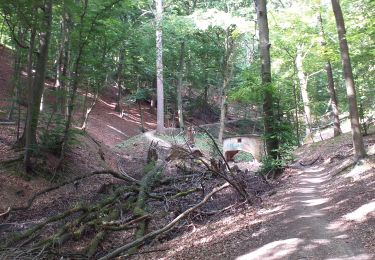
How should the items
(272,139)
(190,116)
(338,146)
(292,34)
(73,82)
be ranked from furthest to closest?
(190,116) < (292,34) < (338,146) < (73,82) < (272,139)

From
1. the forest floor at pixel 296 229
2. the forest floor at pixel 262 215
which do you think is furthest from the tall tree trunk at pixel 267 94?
the forest floor at pixel 296 229

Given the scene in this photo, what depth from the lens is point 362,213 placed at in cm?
687

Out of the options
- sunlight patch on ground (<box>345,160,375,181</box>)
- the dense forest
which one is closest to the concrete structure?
the dense forest

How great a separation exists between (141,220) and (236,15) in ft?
68.2

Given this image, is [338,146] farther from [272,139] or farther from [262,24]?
[262,24]

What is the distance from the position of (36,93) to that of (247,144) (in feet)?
35.8

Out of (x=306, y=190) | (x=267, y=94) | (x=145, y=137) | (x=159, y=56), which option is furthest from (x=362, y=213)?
(x=159, y=56)

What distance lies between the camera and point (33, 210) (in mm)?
10688

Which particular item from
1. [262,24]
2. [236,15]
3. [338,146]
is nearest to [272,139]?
[262,24]

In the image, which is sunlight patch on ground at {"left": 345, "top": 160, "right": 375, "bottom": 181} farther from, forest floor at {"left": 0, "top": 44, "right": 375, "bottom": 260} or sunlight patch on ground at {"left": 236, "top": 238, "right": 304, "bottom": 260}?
sunlight patch on ground at {"left": 236, "top": 238, "right": 304, "bottom": 260}

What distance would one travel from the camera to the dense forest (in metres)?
8.16

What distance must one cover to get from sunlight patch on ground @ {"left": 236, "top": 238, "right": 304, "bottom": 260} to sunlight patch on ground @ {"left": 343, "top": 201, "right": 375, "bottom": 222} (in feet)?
5.03

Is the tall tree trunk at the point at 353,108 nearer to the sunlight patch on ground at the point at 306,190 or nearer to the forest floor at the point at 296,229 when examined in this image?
the forest floor at the point at 296,229

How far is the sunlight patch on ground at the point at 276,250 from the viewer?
5324mm
